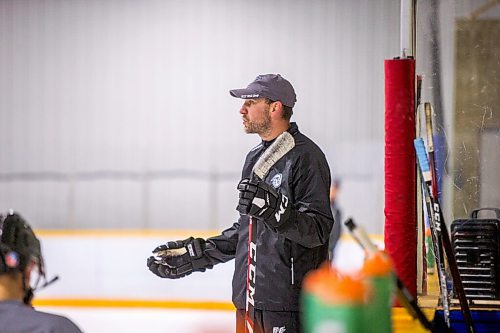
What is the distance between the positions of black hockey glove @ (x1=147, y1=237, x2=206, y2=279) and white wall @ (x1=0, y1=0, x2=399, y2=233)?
584 centimetres

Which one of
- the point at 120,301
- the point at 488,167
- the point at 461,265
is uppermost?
the point at 488,167

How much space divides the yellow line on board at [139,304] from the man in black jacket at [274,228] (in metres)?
3.93

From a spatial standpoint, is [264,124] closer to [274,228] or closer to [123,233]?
[274,228]

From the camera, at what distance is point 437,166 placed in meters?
3.10

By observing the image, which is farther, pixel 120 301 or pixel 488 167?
pixel 120 301

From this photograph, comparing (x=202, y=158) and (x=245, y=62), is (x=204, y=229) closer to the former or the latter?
(x=202, y=158)

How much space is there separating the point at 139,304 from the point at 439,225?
479 cm

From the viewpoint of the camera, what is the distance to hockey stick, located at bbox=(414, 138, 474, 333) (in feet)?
7.55

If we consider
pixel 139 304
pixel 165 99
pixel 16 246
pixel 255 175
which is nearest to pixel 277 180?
pixel 255 175

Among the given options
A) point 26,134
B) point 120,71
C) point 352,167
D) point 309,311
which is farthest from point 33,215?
point 309,311

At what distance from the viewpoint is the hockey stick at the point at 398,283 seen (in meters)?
1.36

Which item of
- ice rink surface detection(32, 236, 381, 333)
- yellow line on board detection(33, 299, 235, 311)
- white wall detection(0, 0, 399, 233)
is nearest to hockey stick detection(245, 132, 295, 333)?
ice rink surface detection(32, 236, 381, 333)

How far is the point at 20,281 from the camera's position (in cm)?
165

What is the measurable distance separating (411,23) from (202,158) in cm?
610
